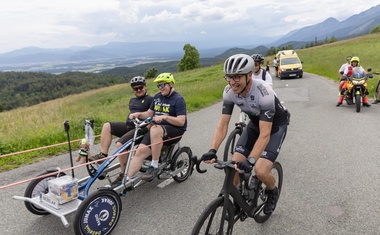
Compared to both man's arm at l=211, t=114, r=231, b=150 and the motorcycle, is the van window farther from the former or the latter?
man's arm at l=211, t=114, r=231, b=150

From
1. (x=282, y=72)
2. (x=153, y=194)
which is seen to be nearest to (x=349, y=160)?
(x=153, y=194)

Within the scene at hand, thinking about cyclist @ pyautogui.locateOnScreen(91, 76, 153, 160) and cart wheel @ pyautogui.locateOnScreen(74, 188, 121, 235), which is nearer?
cart wheel @ pyautogui.locateOnScreen(74, 188, 121, 235)

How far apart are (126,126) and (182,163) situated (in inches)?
49.6

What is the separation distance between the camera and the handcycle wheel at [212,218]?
8.87 ft

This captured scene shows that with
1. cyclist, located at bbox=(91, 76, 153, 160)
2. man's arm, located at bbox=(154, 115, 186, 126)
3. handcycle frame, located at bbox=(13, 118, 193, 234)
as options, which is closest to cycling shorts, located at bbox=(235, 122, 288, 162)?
handcycle frame, located at bbox=(13, 118, 193, 234)

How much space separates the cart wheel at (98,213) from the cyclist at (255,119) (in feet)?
4.66

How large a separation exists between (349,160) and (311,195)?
195 centimetres

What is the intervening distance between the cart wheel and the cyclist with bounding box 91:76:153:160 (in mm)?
1346

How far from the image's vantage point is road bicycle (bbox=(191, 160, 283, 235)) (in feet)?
9.03

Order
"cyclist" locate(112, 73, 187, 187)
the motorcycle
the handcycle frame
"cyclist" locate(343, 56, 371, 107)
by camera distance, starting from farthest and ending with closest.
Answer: "cyclist" locate(343, 56, 371, 107) < the motorcycle < "cyclist" locate(112, 73, 187, 187) < the handcycle frame

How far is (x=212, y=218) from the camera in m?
2.83

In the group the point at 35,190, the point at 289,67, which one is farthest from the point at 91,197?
the point at 289,67

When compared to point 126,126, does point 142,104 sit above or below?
above

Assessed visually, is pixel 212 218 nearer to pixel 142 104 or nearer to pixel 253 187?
pixel 253 187
